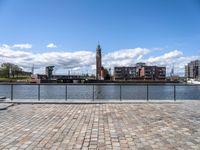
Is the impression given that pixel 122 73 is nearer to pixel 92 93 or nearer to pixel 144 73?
pixel 144 73

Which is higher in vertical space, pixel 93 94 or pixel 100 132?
pixel 93 94

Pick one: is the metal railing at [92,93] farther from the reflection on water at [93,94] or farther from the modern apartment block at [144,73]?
the modern apartment block at [144,73]

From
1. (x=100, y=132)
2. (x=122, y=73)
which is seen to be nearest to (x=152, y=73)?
(x=122, y=73)

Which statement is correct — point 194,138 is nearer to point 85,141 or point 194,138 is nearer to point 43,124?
point 85,141

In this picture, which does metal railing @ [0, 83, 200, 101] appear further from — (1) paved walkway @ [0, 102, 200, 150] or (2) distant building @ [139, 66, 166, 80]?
(2) distant building @ [139, 66, 166, 80]

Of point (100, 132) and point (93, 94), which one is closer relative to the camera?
point (100, 132)

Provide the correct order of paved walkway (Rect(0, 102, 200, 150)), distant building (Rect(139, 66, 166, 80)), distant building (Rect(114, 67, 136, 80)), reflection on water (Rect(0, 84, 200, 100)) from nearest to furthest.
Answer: paved walkway (Rect(0, 102, 200, 150))
reflection on water (Rect(0, 84, 200, 100))
distant building (Rect(139, 66, 166, 80))
distant building (Rect(114, 67, 136, 80))

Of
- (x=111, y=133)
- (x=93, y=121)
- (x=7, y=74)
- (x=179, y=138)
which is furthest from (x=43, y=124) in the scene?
(x=7, y=74)

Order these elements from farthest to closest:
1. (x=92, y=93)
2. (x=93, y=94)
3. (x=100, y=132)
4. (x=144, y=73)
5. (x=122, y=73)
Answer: (x=122, y=73)
(x=144, y=73)
(x=92, y=93)
(x=93, y=94)
(x=100, y=132)

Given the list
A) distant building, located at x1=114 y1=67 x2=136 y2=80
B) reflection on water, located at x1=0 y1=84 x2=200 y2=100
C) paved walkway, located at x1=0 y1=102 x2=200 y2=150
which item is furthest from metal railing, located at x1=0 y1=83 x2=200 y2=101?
distant building, located at x1=114 y1=67 x2=136 y2=80

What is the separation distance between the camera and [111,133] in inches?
290

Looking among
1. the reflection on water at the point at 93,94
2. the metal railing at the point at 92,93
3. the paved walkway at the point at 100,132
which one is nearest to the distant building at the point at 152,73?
the reflection on water at the point at 93,94

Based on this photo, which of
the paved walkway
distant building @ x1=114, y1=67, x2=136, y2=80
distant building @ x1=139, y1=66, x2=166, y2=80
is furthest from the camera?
distant building @ x1=114, y1=67, x2=136, y2=80

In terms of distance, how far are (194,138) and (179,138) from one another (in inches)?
14.9
